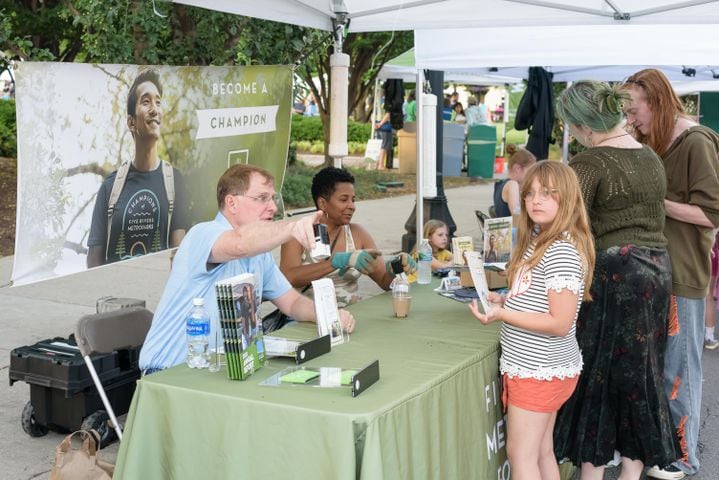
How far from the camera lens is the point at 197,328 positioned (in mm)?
3141

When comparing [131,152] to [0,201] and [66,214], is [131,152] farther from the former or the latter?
[0,201]

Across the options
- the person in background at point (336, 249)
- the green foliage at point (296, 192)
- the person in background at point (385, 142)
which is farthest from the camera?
the person in background at point (385, 142)

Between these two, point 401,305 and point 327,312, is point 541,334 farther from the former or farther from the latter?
point 401,305

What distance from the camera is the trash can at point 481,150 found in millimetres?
19859

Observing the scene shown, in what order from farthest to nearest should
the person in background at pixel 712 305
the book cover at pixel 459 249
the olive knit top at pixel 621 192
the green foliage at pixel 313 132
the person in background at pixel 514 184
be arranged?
the green foliage at pixel 313 132 < the person in background at pixel 514 184 < the person in background at pixel 712 305 < the book cover at pixel 459 249 < the olive knit top at pixel 621 192

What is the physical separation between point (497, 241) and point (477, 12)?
1.50 metres

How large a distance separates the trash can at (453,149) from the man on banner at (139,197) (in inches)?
586

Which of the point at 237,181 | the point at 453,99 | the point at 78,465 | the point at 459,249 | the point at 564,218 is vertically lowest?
the point at 78,465

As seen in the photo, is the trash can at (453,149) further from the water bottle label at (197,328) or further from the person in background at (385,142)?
the water bottle label at (197,328)

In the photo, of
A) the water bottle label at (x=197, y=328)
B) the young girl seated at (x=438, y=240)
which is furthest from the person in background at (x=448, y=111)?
the water bottle label at (x=197, y=328)

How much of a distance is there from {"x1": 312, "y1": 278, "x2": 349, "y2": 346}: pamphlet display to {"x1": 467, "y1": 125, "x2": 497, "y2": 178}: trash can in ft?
54.6

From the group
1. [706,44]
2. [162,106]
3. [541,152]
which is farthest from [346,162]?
[162,106]

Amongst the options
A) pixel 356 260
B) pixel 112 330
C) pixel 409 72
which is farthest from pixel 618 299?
pixel 409 72

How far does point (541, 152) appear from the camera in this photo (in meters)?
11.4
